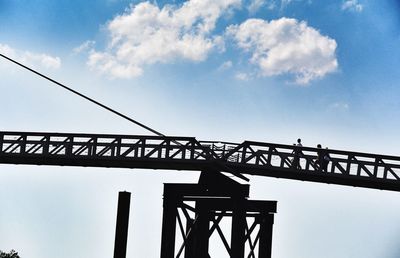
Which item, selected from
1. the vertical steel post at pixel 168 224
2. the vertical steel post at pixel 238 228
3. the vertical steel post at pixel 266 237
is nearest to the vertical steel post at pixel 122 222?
the vertical steel post at pixel 168 224

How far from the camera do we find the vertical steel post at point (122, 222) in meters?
21.6

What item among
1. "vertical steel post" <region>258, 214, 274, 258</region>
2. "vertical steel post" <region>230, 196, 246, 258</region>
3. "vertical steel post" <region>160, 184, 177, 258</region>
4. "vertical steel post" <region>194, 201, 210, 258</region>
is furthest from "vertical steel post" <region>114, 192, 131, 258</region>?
"vertical steel post" <region>258, 214, 274, 258</region>

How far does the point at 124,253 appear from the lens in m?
21.5

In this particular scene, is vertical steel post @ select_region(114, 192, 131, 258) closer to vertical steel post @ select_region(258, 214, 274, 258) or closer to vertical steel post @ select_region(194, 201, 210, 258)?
vertical steel post @ select_region(194, 201, 210, 258)

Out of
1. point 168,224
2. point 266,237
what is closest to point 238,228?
point 168,224

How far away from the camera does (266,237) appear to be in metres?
28.1

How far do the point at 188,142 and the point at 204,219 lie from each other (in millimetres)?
3019

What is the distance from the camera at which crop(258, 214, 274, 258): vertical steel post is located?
91.5ft

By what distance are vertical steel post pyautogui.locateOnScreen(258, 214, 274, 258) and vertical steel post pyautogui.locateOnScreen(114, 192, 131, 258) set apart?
788 centimetres

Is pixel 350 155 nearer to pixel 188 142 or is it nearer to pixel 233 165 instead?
pixel 233 165

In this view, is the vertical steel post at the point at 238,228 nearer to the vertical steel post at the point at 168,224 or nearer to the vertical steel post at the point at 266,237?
the vertical steel post at the point at 168,224

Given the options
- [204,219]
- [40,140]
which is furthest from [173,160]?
[40,140]

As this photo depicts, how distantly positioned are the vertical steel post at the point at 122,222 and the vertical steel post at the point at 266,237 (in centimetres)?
788

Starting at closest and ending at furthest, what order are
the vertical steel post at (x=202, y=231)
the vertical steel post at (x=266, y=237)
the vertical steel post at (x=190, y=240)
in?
the vertical steel post at (x=202, y=231) < the vertical steel post at (x=190, y=240) < the vertical steel post at (x=266, y=237)
